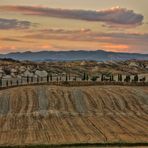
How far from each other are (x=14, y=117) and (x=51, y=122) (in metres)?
4.41

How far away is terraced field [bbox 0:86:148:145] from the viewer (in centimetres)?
4466

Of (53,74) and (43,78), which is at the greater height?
(43,78)

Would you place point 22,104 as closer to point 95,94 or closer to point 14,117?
point 14,117

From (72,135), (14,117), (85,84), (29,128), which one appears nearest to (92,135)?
(72,135)

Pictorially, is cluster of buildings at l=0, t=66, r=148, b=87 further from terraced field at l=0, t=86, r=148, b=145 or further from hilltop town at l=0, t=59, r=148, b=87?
terraced field at l=0, t=86, r=148, b=145

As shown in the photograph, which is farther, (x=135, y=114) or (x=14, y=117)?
(x=135, y=114)

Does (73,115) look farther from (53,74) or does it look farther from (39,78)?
(53,74)

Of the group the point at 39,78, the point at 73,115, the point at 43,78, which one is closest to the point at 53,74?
the point at 43,78

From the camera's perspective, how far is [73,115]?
54594 millimetres

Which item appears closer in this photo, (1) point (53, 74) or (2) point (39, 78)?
(2) point (39, 78)

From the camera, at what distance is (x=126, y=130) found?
157 feet

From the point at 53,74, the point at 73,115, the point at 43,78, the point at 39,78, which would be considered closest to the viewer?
the point at 73,115

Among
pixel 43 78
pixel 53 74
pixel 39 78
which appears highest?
pixel 39 78

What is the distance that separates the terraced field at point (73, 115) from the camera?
4466 centimetres
